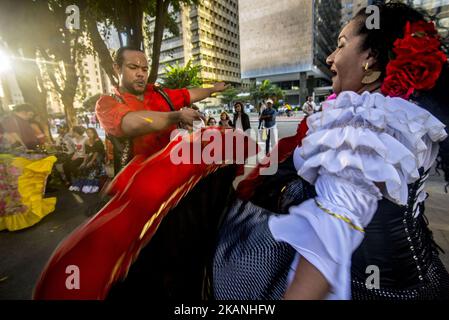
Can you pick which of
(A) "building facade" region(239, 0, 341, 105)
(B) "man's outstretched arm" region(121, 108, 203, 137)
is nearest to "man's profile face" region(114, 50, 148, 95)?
(B) "man's outstretched arm" region(121, 108, 203, 137)

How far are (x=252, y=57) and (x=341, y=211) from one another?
70.4 m

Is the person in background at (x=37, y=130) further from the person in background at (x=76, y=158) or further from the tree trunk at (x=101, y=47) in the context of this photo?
the tree trunk at (x=101, y=47)

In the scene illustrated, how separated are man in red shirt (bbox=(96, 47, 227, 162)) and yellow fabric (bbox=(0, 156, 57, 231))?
137 inches

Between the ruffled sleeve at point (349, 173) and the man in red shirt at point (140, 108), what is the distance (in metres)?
0.67

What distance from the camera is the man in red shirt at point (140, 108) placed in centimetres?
131

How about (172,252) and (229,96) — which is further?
(229,96)

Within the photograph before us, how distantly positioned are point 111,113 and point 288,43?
67.2 metres

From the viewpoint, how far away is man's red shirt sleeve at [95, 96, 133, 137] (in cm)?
144

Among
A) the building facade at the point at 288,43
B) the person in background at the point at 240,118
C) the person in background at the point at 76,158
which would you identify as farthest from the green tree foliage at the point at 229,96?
the person in background at the point at 76,158

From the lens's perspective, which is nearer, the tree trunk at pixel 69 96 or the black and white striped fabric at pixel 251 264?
the black and white striped fabric at pixel 251 264

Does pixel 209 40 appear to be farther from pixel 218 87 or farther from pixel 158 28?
pixel 218 87

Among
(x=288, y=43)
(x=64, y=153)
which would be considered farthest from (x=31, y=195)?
(x=288, y=43)

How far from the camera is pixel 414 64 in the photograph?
812mm

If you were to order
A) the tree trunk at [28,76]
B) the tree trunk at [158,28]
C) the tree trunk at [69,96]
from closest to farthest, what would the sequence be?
the tree trunk at [158,28], the tree trunk at [28,76], the tree trunk at [69,96]
